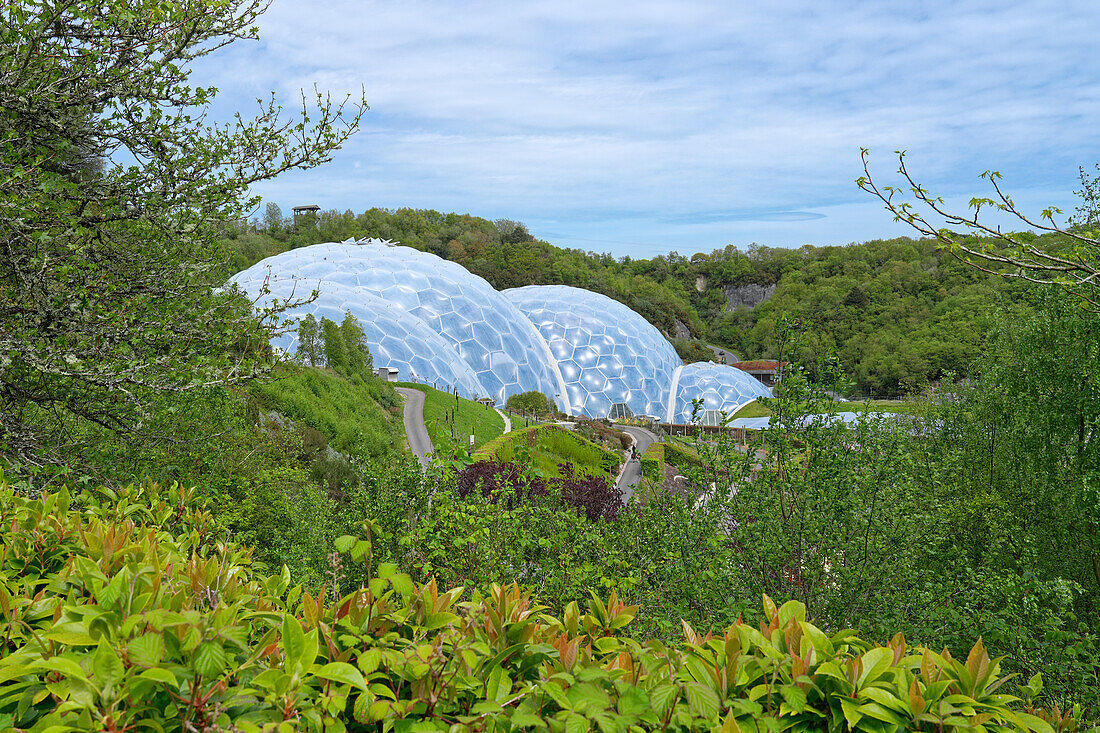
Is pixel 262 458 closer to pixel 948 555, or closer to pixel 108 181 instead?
pixel 108 181

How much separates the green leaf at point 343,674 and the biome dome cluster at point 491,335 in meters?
25.8

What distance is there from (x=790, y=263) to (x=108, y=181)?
93318 millimetres

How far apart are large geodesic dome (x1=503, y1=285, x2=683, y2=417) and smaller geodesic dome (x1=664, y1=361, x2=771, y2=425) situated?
863mm

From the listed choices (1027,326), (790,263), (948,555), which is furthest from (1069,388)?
(790,263)

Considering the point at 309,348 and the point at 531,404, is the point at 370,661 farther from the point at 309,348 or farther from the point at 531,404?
the point at 531,404

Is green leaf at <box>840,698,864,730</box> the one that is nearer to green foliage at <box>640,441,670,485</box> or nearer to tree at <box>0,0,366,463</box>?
tree at <box>0,0,366,463</box>

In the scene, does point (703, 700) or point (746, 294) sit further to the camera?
point (746, 294)

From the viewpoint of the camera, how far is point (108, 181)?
547cm

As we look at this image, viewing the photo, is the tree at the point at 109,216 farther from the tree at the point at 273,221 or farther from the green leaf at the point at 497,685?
the tree at the point at 273,221

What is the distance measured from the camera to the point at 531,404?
32.0 m

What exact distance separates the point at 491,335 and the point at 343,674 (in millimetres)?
34164

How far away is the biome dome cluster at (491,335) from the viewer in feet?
99.6

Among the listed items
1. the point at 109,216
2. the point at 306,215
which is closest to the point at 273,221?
the point at 306,215

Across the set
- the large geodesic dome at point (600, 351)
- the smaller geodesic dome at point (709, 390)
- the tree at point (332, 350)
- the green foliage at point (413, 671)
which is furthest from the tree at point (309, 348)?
the smaller geodesic dome at point (709, 390)
